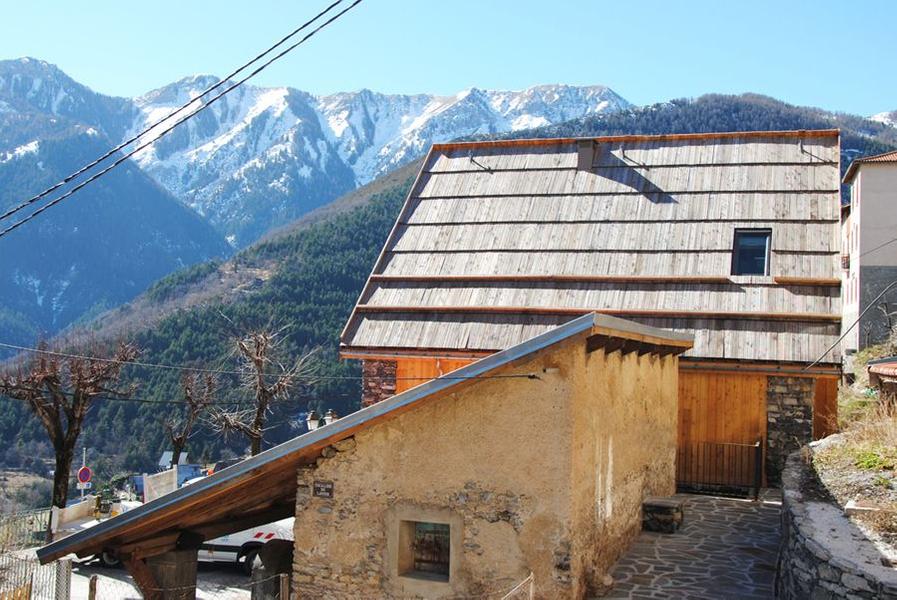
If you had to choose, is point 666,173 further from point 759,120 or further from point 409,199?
point 759,120

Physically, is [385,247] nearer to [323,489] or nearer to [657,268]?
[657,268]

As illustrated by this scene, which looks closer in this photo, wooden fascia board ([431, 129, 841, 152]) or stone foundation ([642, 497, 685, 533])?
stone foundation ([642, 497, 685, 533])

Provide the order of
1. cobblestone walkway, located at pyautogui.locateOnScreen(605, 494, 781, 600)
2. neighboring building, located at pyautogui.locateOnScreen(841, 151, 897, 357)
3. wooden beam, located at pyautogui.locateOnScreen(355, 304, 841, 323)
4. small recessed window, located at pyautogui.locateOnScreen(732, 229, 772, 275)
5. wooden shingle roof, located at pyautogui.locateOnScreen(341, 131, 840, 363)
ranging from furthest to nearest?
1. neighboring building, located at pyautogui.locateOnScreen(841, 151, 897, 357)
2. small recessed window, located at pyautogui.locateOnScreen(732, 229, 772, 275)
3. wooden shingle roof, located at pyautogui.locateOnScreen(341, 131, 840, 363)
4. wooden beam, located at pyautogui.locateOnScreen(355, 304, 841, 323)
5. cobblestone walkway, located at pyautogui.locateOnScreen(605, 494, 781, 600)

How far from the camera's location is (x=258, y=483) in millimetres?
9906

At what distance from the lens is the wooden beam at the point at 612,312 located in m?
15.1

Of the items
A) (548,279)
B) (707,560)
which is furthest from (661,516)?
(548,279)

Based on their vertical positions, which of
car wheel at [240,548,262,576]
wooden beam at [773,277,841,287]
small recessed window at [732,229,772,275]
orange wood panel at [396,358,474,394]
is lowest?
car wheel at [240,548,262,576]

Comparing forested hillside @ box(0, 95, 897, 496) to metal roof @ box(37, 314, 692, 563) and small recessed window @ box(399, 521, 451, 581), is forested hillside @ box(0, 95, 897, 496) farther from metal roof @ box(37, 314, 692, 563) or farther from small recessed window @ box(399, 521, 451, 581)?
small recessed window @ box(399, 521, 451, 581)

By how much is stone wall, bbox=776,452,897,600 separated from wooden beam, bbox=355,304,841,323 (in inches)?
257

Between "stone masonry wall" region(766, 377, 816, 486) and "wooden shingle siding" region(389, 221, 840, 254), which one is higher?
"wooden shingle siding" region(389, 221, 840, 254)

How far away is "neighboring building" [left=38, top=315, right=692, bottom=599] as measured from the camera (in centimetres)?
854

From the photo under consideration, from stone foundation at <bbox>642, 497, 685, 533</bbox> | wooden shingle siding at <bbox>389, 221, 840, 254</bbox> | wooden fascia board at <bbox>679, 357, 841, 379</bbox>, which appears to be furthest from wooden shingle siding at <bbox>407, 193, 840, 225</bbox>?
stone foundation at <bbox>642, 497, 685, 533</bbox>

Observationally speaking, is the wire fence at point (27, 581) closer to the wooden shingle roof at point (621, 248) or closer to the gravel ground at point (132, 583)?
the gravel ground at point (132, 583)

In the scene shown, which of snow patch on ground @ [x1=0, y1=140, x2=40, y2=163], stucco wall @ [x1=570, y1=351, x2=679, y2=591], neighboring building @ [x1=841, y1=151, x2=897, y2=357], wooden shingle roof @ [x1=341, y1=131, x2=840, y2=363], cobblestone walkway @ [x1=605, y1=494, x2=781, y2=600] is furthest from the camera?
snow patch on ground @ [x1=0, y1=140, x2=40, y2=163]
